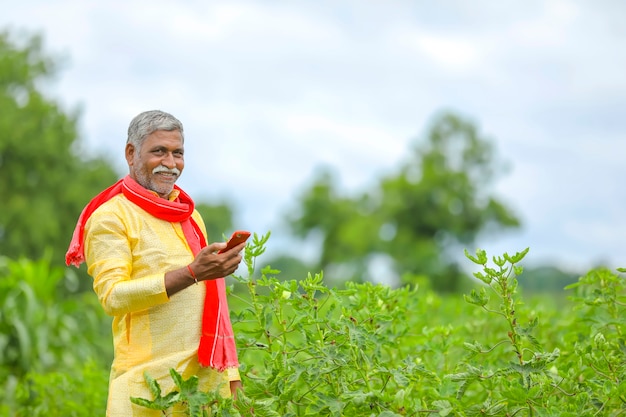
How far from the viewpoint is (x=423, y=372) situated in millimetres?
2912

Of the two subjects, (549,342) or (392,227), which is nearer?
(549,342)

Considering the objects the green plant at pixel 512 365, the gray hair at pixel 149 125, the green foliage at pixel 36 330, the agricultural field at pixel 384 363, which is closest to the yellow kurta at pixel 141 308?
the agricultural field at pixel 384 363

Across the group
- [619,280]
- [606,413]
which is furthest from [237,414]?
[619,280]

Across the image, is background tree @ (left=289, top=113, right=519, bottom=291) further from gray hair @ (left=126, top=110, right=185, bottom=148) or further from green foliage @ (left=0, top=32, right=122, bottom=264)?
gray hair @ (left=126, top=110, right=185, bottom=148)

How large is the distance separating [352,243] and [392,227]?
2216 mm

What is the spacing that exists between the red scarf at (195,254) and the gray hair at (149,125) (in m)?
0.14

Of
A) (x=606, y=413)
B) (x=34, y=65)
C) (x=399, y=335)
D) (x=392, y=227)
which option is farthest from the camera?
(x=392, y=227)

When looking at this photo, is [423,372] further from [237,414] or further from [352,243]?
[352,243]

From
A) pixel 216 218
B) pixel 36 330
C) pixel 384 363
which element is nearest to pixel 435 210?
pixel 216 218

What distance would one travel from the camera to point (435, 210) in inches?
1470

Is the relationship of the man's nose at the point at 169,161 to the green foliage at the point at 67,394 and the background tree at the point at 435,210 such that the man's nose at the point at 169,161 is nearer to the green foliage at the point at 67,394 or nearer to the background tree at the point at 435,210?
the green foliage at the point at 67,394

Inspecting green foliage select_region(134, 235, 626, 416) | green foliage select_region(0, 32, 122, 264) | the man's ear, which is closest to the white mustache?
the man's ear

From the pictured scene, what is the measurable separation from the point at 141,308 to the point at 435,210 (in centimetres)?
3509

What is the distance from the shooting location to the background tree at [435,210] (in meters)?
36.0
